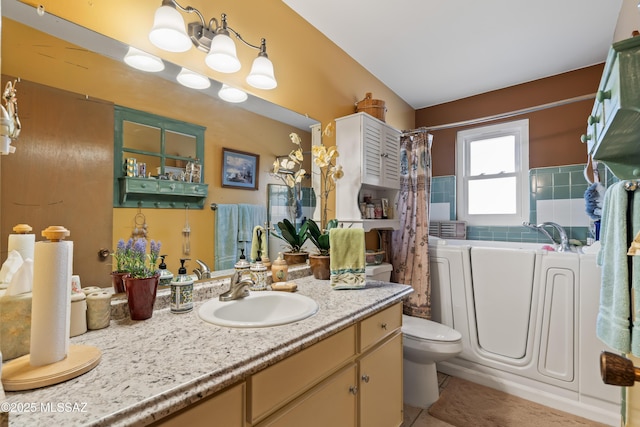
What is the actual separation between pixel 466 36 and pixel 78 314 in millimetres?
2699

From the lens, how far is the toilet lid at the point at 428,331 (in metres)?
1.91

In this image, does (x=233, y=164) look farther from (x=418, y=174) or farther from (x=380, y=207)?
(x=418, y=174)

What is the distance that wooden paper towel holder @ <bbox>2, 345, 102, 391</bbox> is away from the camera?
611mm

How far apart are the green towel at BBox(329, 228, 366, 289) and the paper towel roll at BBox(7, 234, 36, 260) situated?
3.69 feet

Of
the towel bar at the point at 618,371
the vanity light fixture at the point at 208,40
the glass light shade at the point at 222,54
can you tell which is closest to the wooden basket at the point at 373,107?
the vanity light fixture at the point at 208,40

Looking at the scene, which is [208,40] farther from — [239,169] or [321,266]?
[321,266]

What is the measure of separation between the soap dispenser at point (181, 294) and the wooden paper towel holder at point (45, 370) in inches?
14.0

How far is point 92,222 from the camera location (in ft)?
3.42

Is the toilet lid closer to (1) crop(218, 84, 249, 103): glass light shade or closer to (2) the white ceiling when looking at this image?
(1) crop(218, 84, 249, 103): glass light shade

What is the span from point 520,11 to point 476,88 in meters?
1.17

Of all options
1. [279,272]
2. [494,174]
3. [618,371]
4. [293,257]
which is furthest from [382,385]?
[494,174]

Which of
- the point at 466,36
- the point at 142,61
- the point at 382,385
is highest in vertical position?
the point at 466,36

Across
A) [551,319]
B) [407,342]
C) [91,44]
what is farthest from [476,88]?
Result: [91,44]

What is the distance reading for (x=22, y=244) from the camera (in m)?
0.85
